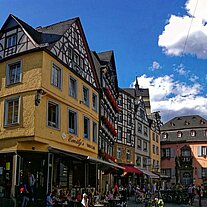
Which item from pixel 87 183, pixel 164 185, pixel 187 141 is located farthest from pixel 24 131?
pixel 187 141

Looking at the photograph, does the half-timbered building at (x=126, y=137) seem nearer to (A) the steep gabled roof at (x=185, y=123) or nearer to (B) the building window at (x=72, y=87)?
(B) the building window at (x=72, y=87)

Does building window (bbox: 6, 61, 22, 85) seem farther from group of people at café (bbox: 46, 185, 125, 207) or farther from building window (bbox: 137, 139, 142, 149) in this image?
building window (bbox: 137, 139, 142, 149)


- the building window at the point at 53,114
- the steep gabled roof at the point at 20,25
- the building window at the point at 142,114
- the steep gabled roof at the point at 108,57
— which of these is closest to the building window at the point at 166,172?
the building window at the point at 142,114

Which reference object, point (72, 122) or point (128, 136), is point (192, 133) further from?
point (72, 122)

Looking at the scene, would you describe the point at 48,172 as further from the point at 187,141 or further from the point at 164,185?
the point at 187,141

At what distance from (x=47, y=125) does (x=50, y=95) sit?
188 cm

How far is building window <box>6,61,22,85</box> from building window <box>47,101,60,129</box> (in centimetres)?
256

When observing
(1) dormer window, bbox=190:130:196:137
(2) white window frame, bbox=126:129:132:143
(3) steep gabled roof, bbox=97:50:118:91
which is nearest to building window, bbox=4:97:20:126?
(3) steep gabled roof, bbox=97:50:118:91

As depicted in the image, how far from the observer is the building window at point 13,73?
76.2 ft

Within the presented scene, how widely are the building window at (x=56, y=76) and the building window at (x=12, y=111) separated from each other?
260cm

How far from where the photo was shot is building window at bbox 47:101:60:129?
22922mm

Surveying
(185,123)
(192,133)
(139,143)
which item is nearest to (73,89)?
(139,143)

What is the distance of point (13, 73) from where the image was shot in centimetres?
2373

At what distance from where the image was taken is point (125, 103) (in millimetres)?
49938
